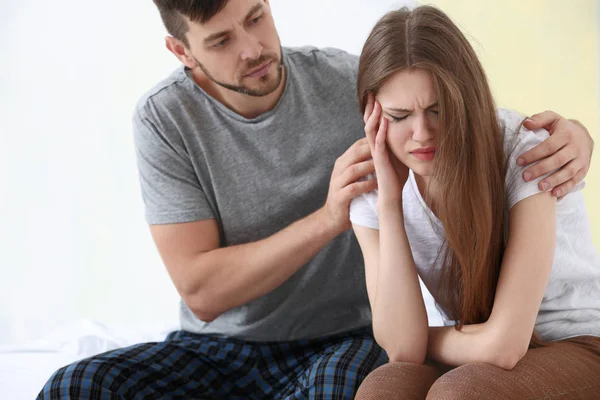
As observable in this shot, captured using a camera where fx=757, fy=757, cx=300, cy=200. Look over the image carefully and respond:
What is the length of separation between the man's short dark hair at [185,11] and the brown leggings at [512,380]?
2.74 feet

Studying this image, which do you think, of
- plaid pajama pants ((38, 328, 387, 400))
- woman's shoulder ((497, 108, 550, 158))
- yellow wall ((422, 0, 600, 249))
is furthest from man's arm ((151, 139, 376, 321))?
yellow wall ((422, 0, 600, 249))

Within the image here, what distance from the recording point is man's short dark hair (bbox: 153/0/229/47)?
1623 mm

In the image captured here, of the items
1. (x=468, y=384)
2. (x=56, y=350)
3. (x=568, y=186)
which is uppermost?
(x=568, y=186)

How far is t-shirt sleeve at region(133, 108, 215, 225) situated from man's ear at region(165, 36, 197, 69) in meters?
0.16

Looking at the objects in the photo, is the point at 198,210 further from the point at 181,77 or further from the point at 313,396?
the point at 313,396

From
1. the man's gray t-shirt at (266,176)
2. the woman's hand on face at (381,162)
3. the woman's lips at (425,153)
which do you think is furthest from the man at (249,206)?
the woman's lips at (425,153)

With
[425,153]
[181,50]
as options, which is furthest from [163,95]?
[425,153]

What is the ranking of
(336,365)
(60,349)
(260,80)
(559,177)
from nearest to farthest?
(559,177)
(336,365)
(260,80)
(60,349)

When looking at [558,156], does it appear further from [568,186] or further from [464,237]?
[464,237]

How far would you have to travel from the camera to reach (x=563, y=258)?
1433 millimetres

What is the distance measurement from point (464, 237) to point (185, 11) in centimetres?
77

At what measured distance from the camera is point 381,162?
1473 mm

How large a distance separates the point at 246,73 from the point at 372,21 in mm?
1115

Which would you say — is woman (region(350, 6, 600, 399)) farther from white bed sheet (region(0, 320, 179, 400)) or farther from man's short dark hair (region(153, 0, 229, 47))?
white bed sheet (region(0, 320, 179, 400))
